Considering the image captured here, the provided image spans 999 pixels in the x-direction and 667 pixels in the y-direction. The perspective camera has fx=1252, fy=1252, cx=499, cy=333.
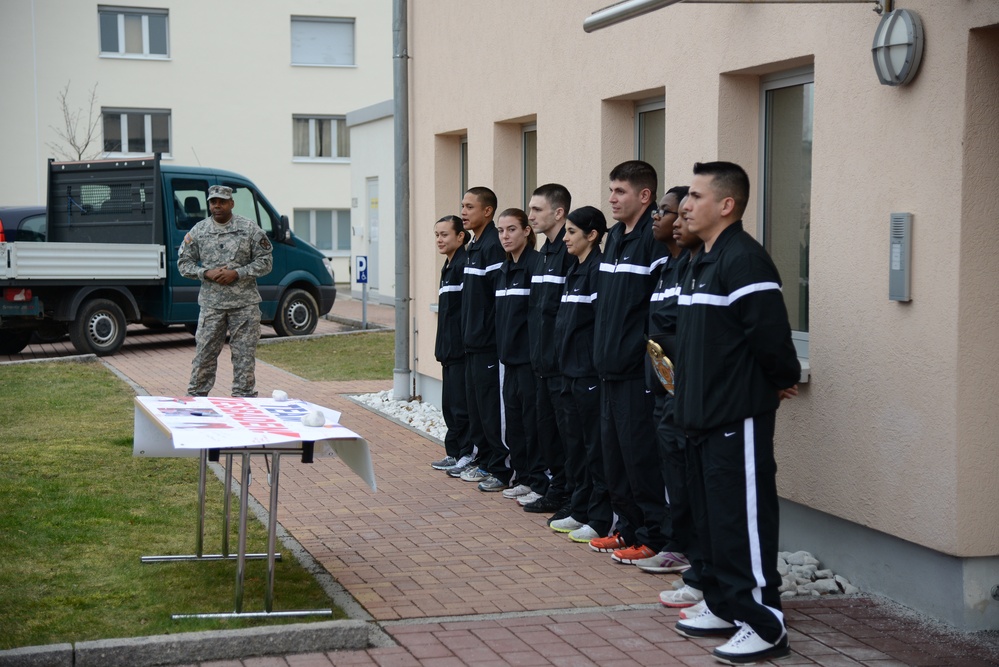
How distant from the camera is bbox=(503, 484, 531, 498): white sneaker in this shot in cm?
850

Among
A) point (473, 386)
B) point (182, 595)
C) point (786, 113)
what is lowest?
point (182, 595)

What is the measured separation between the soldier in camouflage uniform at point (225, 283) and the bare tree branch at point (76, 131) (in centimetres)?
2427

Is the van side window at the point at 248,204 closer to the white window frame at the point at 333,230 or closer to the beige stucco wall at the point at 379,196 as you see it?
the beige stucco wall at the point at 379,196

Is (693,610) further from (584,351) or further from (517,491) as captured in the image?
(517,491)

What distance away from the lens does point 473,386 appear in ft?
29.5

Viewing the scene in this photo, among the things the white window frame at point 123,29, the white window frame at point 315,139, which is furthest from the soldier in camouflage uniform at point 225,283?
the white window frame at point 315,139

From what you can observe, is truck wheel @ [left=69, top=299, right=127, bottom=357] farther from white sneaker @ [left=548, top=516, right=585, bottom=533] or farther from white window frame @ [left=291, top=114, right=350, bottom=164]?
white window frame @ [left=291, top=114, right=350, bottom=164]

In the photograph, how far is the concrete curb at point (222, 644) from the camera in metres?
5.01

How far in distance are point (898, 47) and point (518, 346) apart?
3.40 meters

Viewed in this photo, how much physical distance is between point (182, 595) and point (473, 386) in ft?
11.1

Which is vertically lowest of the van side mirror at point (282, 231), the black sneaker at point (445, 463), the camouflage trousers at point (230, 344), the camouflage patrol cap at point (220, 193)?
the black sneaker at point (445, 463)

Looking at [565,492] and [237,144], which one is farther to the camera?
[237,144]

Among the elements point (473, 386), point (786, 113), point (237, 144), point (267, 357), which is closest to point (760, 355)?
point (786, 113)

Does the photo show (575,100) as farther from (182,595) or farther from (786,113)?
(182,595)
